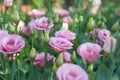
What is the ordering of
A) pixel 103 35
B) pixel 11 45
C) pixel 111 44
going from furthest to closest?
pixel 103 35, pixel 11 45, pixel 111 44

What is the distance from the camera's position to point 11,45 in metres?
1.40

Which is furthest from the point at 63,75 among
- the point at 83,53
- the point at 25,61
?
the point at 25,61

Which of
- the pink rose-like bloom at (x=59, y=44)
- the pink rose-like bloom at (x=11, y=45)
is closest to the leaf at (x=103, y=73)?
→ the pink rose-like bloom at (x=59, y=44)

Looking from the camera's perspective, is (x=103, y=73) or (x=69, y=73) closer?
(x=69, y=73)

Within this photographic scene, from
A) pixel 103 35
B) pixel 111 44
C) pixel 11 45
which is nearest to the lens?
pixel 111 44

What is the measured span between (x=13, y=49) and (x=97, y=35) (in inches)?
24.2

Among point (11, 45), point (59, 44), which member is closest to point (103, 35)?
point (59, 44)

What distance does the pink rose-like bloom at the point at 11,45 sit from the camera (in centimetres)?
137

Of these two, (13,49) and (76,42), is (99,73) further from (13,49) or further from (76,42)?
(76,42)

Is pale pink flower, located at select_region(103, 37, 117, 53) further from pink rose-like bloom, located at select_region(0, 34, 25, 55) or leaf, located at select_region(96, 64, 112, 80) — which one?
pink rose-like bloom, located at select_region(0, 34, 25, 55)

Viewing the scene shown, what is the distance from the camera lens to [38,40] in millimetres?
2205

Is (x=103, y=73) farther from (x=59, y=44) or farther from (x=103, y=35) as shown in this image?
(x=103, y=35)

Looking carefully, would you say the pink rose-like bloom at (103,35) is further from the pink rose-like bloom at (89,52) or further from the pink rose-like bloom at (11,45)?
the pink rose-like bloom at (11,45)

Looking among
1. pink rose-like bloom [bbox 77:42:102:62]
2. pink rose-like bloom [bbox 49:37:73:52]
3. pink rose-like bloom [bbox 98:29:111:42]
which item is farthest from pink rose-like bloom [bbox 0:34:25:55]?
pink rose-like bloom [bbox 98:29:111:42]
